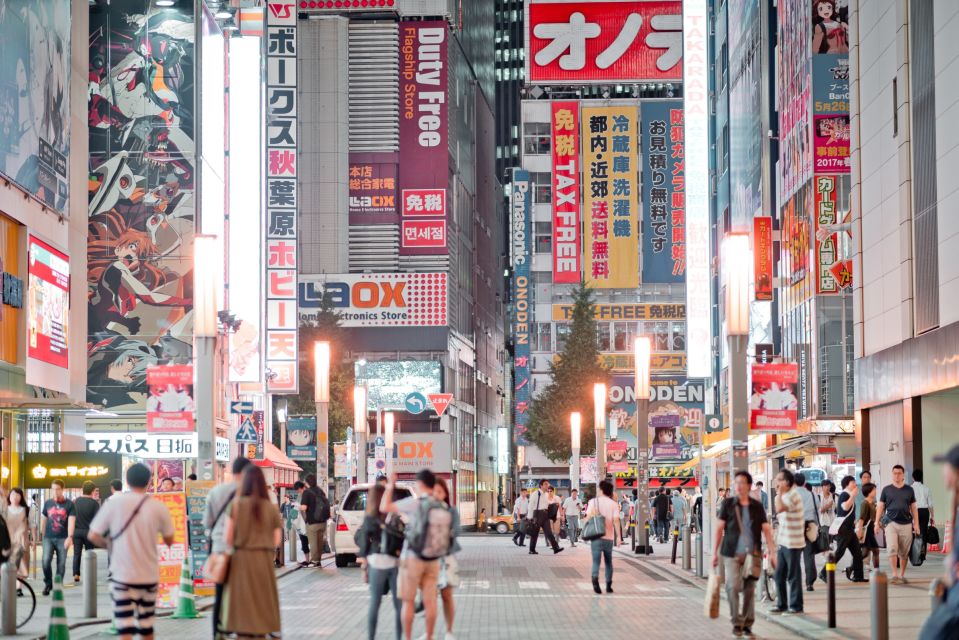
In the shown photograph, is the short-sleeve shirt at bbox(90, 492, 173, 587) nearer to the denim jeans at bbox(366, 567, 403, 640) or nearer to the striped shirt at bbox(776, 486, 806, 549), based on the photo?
the denim jeans at bbox(366, 567, 403, 640)

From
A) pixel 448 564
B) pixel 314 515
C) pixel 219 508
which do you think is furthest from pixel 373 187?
pixel 219 508

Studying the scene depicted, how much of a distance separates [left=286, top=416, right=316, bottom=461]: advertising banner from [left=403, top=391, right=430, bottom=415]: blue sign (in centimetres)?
3340

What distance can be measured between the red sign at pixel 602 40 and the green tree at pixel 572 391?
64.7ft

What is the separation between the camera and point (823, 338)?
5069 cm

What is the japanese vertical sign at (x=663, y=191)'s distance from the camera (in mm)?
96625

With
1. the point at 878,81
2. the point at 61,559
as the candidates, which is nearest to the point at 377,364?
the point at 878,81

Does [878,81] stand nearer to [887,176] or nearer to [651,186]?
[887,176]

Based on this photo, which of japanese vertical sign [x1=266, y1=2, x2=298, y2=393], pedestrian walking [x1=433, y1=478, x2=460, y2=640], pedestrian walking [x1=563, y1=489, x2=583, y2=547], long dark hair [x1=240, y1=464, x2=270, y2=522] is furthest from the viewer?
japanese vertical sign [x1=266, y1=2, x2=298, y2=393]

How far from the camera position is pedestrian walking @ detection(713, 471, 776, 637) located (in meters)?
18.2

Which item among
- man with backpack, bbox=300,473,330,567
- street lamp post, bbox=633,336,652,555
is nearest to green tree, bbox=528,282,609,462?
street lamp post, bbox=633,336,652,555

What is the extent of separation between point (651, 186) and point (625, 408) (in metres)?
13.8

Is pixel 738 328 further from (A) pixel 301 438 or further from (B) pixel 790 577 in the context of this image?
(A) pixel 301 438

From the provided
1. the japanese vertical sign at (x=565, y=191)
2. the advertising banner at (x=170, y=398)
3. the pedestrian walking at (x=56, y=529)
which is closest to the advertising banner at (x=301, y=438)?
the pedestrian walking at (x=56, y=529)

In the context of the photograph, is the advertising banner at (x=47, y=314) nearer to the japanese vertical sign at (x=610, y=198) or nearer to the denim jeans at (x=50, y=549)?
the denim jeans at (x=50, y=549)
